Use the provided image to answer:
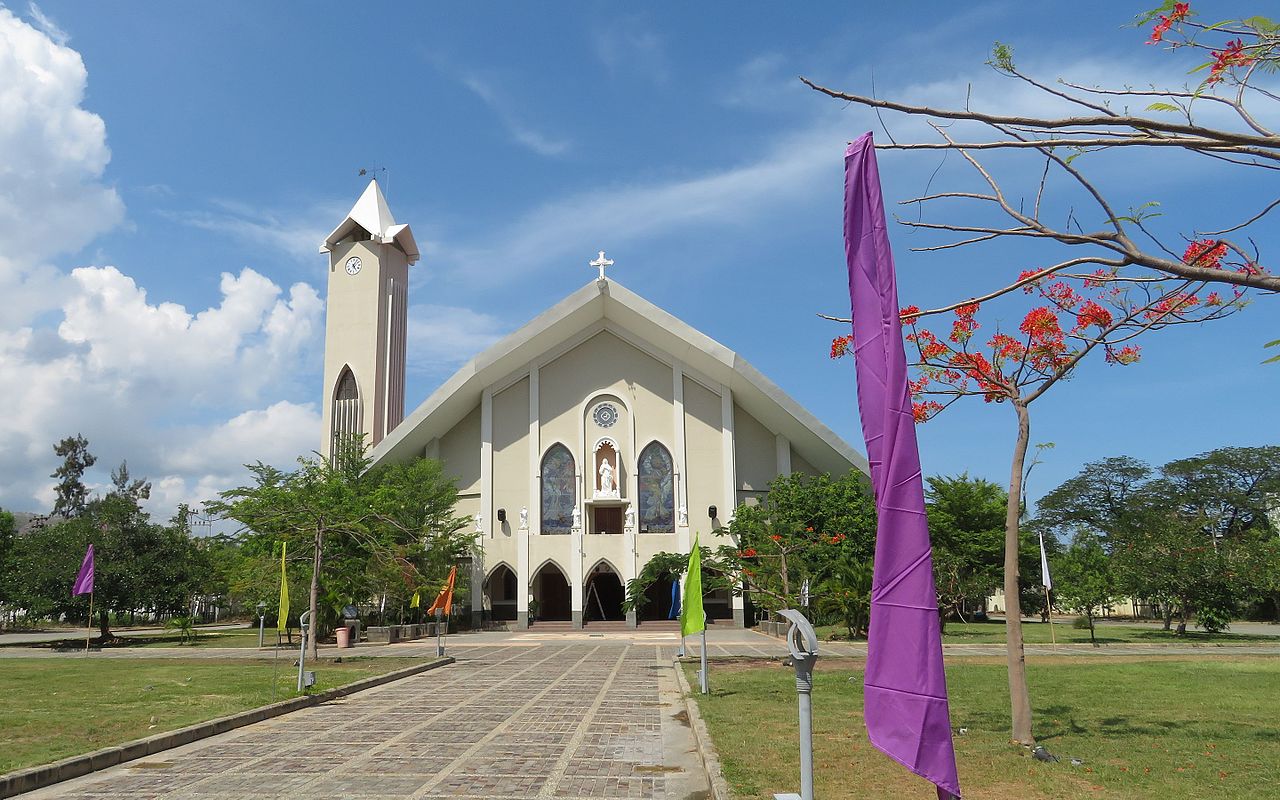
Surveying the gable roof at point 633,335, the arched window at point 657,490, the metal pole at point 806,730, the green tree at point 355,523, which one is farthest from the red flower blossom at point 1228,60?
the arched window at point 657,490

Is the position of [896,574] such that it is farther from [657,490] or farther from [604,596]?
[604,596]

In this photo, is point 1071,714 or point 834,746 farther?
point 1071,714

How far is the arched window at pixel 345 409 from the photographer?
1313 inches

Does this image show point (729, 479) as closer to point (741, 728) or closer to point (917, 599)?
point (741, 728)

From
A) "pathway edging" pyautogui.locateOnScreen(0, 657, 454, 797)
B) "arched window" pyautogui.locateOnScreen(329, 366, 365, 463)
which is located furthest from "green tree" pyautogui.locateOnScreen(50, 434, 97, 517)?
"pathway edging" pyautogui.locateOnScreen(0, 657, 454, 797)

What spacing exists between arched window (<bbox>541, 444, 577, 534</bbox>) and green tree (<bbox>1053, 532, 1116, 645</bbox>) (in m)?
15.0

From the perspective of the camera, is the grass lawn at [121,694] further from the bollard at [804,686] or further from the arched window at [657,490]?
the arched window at [657,490]

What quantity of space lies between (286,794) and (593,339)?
26153mm

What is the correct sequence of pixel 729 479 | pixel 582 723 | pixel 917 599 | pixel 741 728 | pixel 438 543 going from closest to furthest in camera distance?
pixel 917 599, pixel 741 728, pixel 582 723, pixel 438 543, pixel 729 479

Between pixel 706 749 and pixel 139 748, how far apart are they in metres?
4.83

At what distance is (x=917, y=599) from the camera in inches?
127

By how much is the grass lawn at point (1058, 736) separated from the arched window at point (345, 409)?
23.6 meters

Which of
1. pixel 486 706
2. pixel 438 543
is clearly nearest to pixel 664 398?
pixel 438 543

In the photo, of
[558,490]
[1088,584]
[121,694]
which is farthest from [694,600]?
[558,490]
